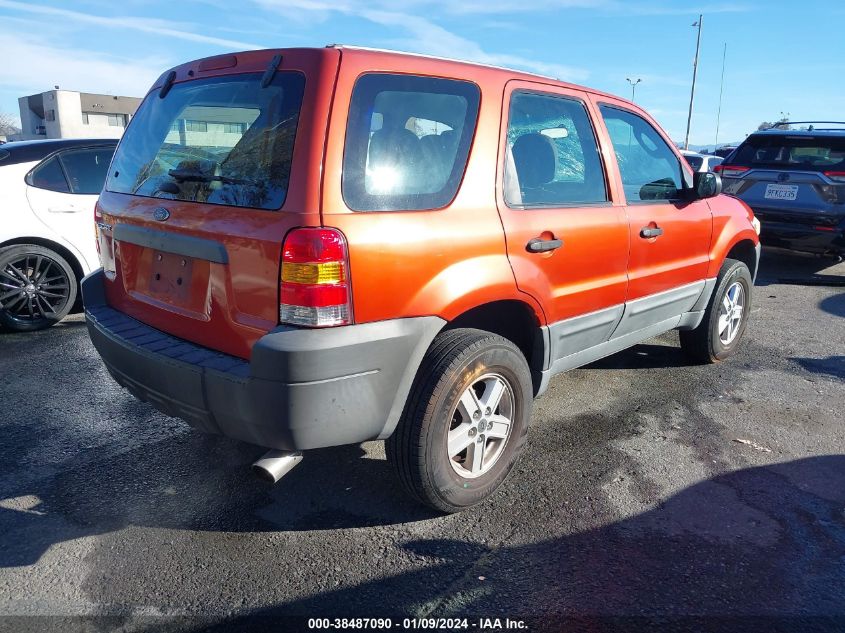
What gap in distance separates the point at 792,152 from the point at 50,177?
26.2 feet

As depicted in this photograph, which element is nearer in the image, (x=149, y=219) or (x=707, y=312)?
(x=149, y=219)

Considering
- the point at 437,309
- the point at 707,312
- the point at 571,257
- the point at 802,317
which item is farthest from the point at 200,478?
the point at 802,317

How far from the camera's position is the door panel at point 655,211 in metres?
3.73

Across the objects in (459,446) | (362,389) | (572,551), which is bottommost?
(572,551)

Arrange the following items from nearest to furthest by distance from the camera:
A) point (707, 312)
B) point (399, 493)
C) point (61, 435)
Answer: point (399, 493) < point (61, 435) < point (707, 312)

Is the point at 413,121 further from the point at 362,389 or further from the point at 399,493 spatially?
the point at 399,493

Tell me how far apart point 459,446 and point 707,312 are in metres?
2.69

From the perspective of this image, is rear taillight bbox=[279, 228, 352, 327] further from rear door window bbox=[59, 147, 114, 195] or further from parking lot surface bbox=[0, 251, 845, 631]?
rear door window bbox=[59, 147, 114, 195]

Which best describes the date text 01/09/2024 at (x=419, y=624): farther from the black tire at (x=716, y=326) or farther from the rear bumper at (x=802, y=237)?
the rear bumper at (x=802, y=237)

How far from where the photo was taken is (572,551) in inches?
105

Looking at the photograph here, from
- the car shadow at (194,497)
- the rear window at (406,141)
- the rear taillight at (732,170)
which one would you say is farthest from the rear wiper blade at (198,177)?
the rear taillight at (732,170)

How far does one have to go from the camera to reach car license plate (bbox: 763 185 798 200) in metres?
7.73

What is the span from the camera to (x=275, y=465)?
2.49 m

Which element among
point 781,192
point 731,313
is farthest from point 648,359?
point 781,192
